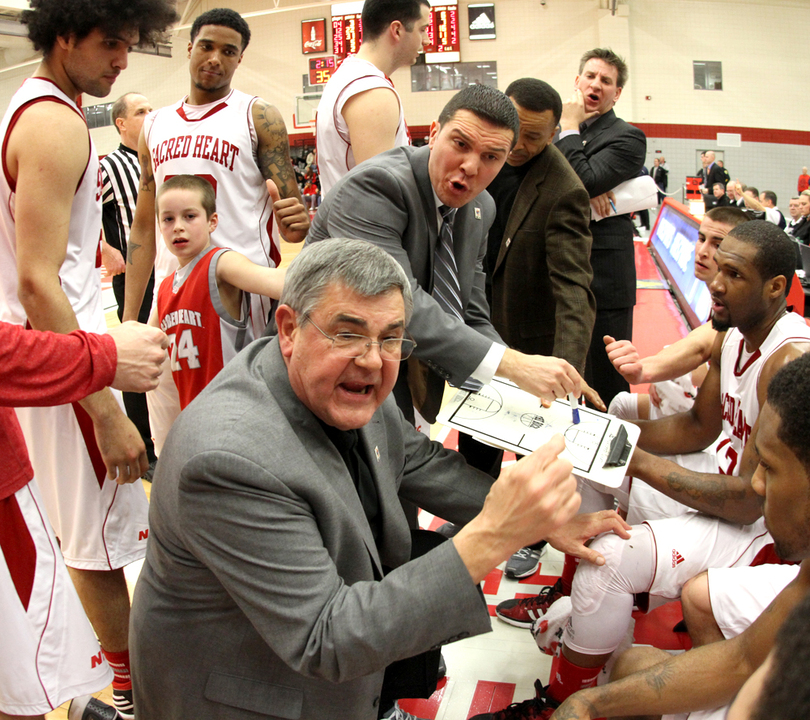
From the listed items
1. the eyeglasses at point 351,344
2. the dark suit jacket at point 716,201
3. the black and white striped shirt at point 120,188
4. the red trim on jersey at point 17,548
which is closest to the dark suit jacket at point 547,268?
the eyeglasses at point 351,344

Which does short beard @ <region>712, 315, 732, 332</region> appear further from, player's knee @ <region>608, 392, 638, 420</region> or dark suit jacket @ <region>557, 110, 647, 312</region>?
dark suit jacket @ <region>557, 110, 647, 312</region>

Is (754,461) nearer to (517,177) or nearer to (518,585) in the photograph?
(518,585)

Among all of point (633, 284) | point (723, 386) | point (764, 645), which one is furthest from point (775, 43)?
point (764, 645)

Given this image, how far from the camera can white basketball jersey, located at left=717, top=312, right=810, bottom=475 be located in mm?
2137

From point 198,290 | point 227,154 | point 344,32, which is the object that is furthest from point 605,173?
point 344,32

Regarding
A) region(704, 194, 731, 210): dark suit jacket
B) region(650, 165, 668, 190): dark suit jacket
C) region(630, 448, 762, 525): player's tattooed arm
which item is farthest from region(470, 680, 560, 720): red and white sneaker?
region(650, 165, 668, 190): dark suit jacket

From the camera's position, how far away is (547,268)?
9.48 ft

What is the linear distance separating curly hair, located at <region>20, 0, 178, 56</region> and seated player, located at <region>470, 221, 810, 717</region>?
6.03 ft

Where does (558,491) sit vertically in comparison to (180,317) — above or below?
below

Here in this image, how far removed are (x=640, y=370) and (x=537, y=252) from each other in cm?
66

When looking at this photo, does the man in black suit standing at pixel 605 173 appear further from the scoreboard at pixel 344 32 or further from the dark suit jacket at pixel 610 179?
the scoreboard at pixel 344 32

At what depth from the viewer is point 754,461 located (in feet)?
6.34

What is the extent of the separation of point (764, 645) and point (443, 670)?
1.15m

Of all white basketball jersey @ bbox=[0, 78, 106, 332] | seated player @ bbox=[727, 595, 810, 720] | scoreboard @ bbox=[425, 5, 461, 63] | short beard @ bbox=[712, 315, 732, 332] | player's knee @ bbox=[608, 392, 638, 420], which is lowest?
player's knee @ bbox=[608, 392, 638, 420]
